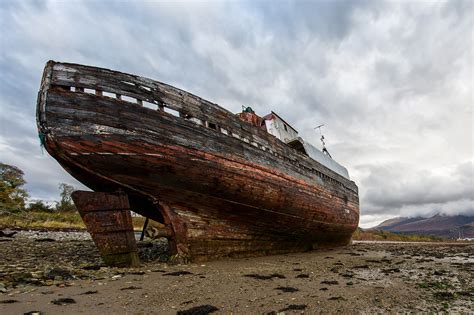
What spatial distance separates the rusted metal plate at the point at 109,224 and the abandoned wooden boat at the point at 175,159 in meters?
0.08

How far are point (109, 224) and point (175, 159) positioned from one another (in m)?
2.36

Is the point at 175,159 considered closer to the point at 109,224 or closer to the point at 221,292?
the point at 109,224

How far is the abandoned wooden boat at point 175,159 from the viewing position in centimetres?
684

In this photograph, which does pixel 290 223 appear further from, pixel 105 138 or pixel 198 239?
pixel 105 138

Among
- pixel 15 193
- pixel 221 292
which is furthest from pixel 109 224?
pixel 15 193

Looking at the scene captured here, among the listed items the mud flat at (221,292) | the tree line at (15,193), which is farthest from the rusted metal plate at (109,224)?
the tree line at (15,193)

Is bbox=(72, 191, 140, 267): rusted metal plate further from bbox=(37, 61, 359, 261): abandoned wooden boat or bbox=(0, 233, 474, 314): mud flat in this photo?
bbox=(0, 233, 474, 314): mud flat

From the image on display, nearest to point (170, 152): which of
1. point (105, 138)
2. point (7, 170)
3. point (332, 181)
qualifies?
point (105, 138)

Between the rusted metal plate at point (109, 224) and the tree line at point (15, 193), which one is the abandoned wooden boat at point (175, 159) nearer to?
the rusted metal plate at point (109, 224)

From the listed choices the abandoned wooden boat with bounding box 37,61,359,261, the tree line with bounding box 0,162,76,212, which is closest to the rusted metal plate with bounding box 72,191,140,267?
the abandoned wooden boat with bounding box 37,61,359,261

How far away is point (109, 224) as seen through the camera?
22.9 feet

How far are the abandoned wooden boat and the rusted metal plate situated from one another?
0.27 ft

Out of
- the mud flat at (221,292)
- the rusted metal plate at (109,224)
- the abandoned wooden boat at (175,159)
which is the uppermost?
the abandoned wooden boat at (175,159)

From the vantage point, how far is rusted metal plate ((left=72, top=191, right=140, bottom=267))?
6.85 metres
